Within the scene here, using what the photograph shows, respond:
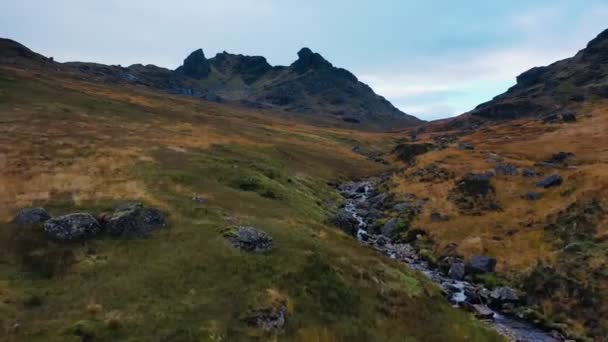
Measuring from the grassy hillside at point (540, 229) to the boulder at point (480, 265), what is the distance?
0.86m

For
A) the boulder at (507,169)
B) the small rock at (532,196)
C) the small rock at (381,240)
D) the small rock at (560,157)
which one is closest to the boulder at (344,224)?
the small rock at (381,240)

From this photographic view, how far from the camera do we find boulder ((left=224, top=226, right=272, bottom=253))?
109ft

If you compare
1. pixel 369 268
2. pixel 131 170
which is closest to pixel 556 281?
pixel 369 268

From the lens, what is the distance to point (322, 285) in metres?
30.3

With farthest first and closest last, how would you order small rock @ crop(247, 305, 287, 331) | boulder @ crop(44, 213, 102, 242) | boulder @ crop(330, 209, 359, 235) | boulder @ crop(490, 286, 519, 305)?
boulder @ crop(330, 209, 359, 235), boulder @ crop(490, 286, 519, 305), boulder @ crop(44, 213, 102, 242), small rock @ crop(247, 305, 287, 331)

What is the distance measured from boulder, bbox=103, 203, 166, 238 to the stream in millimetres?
23758

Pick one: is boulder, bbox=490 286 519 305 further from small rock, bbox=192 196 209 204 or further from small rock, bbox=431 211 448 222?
small rock, bbox=192 196 209 204

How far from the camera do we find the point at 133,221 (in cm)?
3506

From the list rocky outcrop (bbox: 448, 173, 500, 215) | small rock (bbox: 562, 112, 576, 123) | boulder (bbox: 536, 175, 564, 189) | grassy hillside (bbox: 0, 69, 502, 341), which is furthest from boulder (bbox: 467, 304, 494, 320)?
small rock (bbox: 562, 112, 576, 123)

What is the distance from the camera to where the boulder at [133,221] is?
34281 mm

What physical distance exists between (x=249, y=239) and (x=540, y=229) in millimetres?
33668

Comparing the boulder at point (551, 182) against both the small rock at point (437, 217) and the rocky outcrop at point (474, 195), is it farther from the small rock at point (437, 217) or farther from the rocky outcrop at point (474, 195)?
the small rock at point (437, 217)

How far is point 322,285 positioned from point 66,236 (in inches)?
714

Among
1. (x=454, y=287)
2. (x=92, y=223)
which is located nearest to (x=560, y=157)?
(x=454, y=287)
